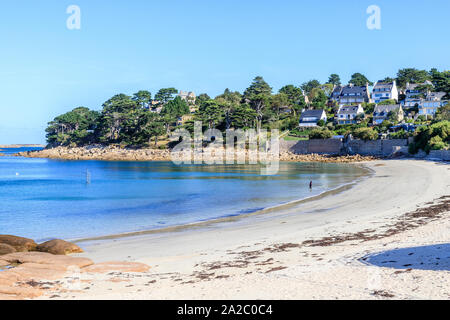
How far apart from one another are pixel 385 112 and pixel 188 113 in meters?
52.3

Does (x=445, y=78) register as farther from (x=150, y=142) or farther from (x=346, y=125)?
(x=150, y=142)

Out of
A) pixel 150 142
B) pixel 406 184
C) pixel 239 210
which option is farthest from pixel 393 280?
pixel 150 142

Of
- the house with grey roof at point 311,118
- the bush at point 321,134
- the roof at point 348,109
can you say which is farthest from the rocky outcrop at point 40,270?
the roof at point 348,109

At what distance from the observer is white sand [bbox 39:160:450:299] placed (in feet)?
25.8

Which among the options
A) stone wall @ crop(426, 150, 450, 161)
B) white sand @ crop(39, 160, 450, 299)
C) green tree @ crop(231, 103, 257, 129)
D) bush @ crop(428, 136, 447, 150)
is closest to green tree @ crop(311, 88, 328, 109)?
green tree @ crop(231, 103, 257, 129)

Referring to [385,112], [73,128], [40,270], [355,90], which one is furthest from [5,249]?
[73,128]

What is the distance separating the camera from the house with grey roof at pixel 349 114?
97500 mm

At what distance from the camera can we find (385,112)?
9088 cm

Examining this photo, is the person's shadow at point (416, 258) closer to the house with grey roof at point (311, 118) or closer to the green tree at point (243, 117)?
the green tree at point (243, 117)

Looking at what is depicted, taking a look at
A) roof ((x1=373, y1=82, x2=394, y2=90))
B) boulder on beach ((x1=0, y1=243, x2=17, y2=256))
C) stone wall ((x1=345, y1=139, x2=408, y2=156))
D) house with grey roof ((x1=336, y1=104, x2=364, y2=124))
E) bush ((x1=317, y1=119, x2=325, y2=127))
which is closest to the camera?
boulder on beach ((x1=0, y1=243, x2=17, y2=256))

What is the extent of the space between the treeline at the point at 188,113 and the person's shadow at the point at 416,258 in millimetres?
85269

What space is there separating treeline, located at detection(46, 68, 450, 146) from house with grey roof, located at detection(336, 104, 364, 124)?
21.8 ft

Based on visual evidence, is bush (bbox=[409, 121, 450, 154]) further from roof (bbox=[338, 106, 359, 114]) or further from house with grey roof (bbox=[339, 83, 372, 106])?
house with grey roof (bbox=[339, 83, 372, 106])
